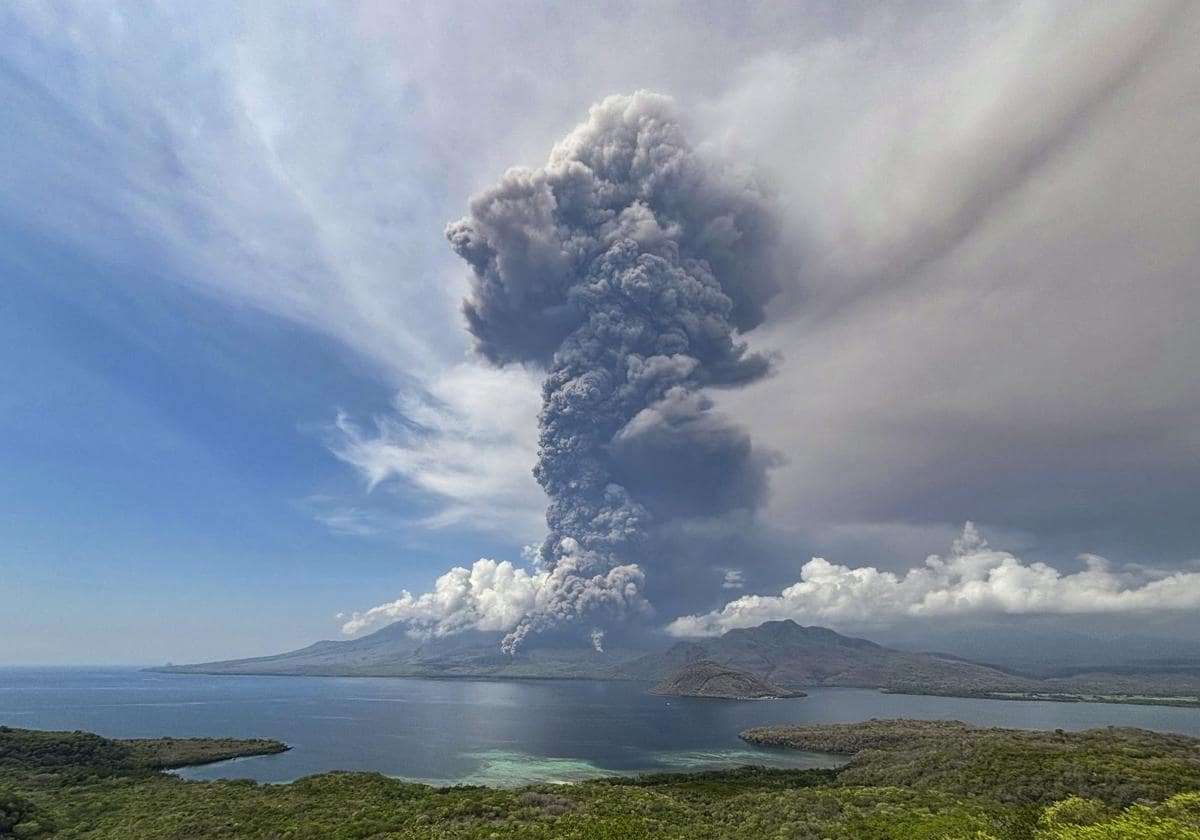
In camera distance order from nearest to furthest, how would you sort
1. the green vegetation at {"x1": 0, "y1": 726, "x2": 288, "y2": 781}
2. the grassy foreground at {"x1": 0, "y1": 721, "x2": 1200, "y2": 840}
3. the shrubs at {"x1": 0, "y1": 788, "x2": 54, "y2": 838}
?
the grassy foreground at {"x1": 0, "y1": 721, "x2": 1200, "y2": 840}, the shrubs at {"x1": 0, "y1": 788, "x2": 54, "y2": 838}, the green vegetation at {"x1": 0, "y1": 726, "x2": 288, "y2": 781}

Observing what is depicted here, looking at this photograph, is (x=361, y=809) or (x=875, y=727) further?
(x=875, y=727)

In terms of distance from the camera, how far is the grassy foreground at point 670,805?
195 feet

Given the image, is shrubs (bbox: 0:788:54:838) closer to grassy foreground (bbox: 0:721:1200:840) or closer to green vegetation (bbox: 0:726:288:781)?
grassy foreground (bbox: 0:721:1200:840)

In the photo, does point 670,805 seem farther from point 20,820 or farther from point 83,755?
point 83,755

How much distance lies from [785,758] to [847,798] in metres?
108

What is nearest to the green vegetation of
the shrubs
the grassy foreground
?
the grassy foreground

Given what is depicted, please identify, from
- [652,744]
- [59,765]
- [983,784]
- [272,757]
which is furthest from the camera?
[652,744]

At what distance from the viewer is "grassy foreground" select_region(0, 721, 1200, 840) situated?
195ft

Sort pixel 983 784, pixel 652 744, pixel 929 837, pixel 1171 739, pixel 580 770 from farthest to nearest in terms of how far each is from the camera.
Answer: pixel 652 744
pixel 580 770
pixel 1171 739
pixel 983 784
pixel 929 837

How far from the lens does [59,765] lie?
369ft

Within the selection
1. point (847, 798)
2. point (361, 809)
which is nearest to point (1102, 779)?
point (847, 798)

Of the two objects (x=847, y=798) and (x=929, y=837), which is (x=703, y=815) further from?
(x=929, y=837)

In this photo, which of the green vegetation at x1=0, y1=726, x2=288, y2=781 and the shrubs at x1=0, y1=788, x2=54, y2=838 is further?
the green vegetation at x1=0, y1=726, x2=288, y2=781

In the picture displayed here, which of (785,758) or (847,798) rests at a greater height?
(847,798)
